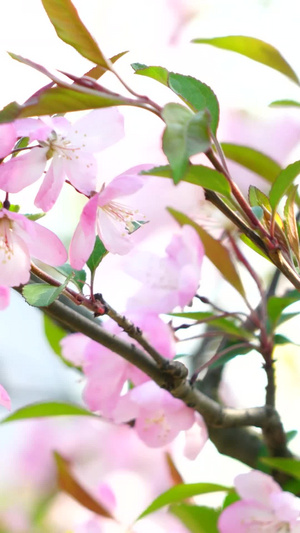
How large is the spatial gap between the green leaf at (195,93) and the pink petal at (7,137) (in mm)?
82

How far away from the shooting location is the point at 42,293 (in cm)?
37

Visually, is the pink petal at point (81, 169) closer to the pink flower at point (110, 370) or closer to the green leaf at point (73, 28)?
the green leaf at point (73, 28)

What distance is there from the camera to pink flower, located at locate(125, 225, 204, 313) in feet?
1.79

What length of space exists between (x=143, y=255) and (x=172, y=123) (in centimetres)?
30

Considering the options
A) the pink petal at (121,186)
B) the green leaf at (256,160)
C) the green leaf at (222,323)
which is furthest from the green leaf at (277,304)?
the pink petal at (121,186)

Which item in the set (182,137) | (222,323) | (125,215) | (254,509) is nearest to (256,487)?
(254,509)

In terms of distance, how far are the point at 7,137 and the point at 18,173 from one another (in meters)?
0.02

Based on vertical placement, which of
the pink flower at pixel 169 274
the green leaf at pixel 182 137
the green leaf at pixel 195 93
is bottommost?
the pink flower at pixel 169 274

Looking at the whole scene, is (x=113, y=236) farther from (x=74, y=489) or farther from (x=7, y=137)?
(x=74, y=489)

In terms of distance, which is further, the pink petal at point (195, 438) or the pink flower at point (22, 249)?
the pink petal at point (195, 438)

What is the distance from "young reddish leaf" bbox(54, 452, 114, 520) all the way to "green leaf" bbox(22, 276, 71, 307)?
32 centimetres

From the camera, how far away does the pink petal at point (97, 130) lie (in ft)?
1.20

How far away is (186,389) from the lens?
1.56 feet

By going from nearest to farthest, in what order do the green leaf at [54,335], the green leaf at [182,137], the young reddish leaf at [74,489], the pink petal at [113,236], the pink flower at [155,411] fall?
the green leaf at [182,137] < the pink petal at [113,236] < the pink flower at [155,411] < the young reddish leaf at [74,489] < the green leaf at [54,335]
